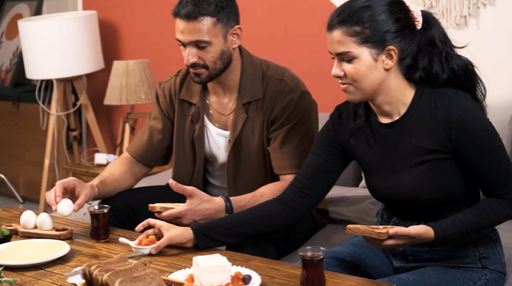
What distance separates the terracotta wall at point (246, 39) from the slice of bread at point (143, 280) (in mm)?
2096

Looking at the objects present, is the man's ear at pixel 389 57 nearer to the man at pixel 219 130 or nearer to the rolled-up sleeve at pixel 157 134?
the man at pixel 219 130

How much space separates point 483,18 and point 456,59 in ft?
4.20

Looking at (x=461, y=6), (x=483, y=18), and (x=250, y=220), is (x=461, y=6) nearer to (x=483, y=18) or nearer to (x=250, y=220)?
(x=483, y=18)

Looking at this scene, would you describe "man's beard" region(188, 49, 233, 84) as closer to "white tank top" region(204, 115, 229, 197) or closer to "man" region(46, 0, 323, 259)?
"man" region(46, 0, 323, 259)

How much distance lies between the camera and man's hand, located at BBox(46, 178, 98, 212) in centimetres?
197

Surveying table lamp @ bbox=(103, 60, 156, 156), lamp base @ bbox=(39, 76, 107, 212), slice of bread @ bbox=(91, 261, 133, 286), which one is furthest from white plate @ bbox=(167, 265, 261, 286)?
lamp base @ bbox=(39, 76, 107, 212)

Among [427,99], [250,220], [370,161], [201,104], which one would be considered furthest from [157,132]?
[427,99]

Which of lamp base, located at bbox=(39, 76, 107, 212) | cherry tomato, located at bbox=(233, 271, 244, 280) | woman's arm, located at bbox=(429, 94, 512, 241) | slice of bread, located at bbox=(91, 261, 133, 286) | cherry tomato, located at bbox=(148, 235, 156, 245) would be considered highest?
woman's arm, located at bbox=(429, 94, 512, 241)

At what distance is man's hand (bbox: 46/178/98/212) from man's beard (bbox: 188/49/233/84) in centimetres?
54

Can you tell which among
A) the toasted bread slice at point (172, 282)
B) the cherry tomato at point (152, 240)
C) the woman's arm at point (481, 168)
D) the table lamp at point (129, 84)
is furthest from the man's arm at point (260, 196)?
the table lamp at point (129, 84)

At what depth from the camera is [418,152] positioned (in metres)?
1.65

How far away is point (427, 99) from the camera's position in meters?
1.67

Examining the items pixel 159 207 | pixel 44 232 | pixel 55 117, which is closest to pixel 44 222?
pixel 44 232

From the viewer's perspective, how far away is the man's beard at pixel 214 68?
7.31 feet
